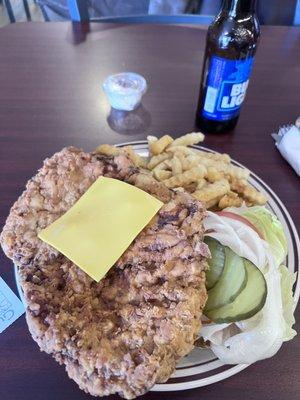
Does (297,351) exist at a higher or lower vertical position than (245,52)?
lower

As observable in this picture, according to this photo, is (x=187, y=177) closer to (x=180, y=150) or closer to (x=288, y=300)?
(x=180, y=150)

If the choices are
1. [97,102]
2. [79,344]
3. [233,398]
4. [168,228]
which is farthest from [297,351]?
[97,102]

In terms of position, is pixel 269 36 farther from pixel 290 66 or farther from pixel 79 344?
pixel 79 344

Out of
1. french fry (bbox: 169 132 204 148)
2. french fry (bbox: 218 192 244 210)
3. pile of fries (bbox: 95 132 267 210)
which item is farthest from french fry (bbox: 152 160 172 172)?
french fry (bbox: 218 192 244 210)

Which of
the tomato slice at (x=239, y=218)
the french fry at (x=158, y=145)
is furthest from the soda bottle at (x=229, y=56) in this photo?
the tomato slice at (x=239, y=218)

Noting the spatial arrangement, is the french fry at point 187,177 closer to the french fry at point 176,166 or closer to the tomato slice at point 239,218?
the french fry at point 176,166

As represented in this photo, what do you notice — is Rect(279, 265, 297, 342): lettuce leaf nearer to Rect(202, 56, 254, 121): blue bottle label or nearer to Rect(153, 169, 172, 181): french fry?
Rect(153, 169, 172, 181): french fry
